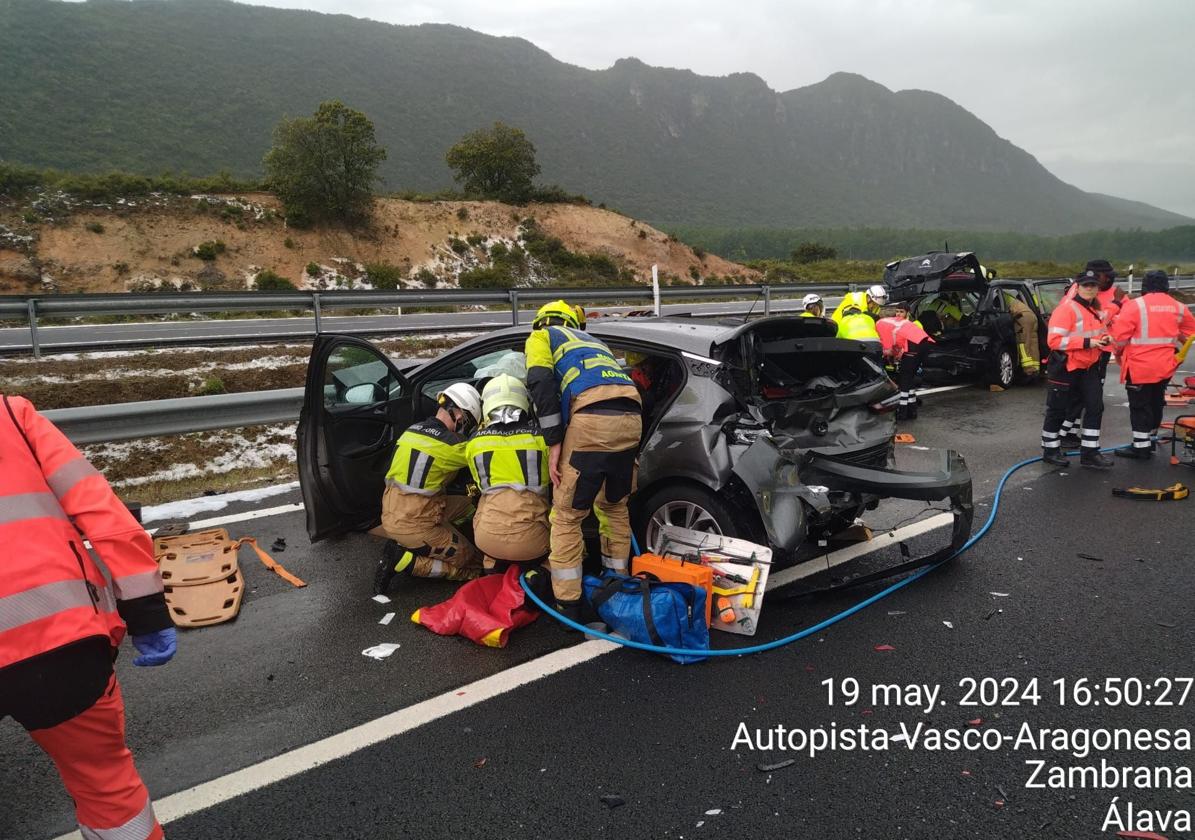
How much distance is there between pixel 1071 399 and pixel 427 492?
20.0ft

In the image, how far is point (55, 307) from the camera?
983 cm

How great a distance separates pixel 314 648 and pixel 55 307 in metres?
9.36

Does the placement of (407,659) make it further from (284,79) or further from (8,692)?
(284,79)

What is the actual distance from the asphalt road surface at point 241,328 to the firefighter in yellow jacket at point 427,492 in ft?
19.1

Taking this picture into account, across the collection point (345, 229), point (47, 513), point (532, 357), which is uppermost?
point (345, 229)

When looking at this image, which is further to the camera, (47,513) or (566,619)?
(566,619)

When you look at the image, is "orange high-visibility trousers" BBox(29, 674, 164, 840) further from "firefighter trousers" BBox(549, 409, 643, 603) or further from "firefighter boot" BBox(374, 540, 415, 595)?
"firefighter boot" BBox(374, 540, 415, 595)

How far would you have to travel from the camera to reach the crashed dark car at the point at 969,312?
33.8ft

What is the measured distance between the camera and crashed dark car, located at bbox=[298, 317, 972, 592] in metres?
3.57

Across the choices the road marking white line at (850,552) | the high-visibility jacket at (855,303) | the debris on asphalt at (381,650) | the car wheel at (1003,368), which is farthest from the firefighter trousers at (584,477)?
the car wheel at (1003,368)

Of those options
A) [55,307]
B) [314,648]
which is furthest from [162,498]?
[55,307]

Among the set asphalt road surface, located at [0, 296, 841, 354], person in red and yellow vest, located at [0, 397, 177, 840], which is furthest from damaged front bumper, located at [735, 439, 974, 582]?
asphalt road surface, located at [0, 296, 841, 354]

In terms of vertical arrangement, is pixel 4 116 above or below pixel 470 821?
Result: above

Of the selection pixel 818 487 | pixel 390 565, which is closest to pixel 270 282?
pixel 390 565
